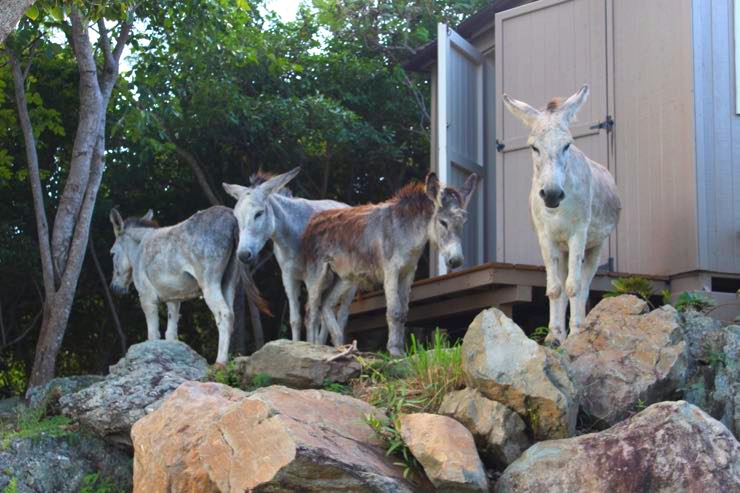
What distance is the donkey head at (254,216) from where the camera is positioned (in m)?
9.98

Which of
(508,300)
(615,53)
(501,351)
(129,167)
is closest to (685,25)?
(615,53)

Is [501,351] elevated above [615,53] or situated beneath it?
situated beneath

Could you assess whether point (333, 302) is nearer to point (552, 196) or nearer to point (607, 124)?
point (552, 196)

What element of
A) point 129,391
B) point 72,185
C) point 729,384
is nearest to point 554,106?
point 729,384

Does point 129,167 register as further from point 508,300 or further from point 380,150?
point 508,300

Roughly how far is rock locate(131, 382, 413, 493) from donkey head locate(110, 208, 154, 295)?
4407 millimetres

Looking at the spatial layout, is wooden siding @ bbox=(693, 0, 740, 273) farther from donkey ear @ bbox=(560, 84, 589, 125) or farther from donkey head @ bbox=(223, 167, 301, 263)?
donkey head @ bbox=(223, 167, 301, 263)

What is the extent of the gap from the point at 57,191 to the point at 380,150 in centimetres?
423

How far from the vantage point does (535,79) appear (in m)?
11.9

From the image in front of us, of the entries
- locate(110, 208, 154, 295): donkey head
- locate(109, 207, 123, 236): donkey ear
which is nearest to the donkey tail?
locate(110, 208, 154, 295): donkey head

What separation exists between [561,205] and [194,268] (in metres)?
3.73

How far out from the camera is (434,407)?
7348 mm

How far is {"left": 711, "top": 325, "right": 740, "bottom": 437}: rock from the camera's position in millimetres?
7465

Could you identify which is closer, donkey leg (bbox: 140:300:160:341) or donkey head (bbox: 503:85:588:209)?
donkey head (bbox: 503:85:588:209)
